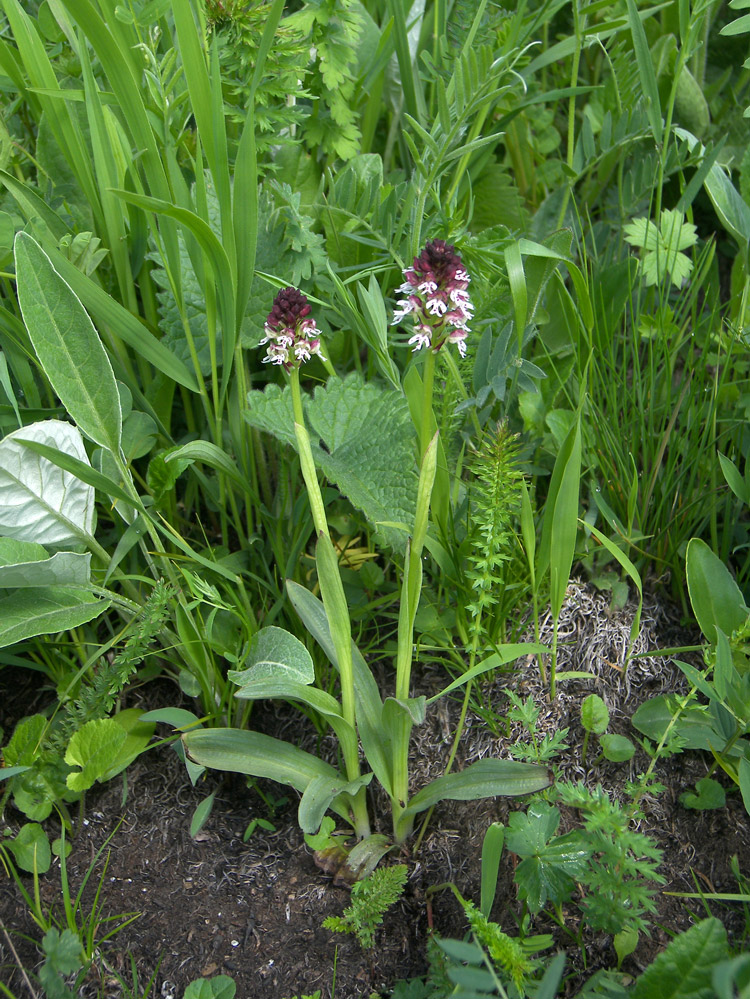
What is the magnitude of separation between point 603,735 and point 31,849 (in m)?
0.95

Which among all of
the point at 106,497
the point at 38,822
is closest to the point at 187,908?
the point at 38,822

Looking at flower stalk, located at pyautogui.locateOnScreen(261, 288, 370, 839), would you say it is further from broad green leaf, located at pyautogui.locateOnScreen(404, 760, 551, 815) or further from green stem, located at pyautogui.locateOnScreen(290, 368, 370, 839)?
broad green leaf, located at pyautogui.locateOnScreen(404, 760, 551, 815)

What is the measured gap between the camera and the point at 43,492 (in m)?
1.21

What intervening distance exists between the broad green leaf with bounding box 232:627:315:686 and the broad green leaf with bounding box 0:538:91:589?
30 centimetres

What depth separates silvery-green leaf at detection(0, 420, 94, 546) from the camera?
46.0 inches

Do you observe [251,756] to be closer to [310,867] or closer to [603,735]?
[310,867]

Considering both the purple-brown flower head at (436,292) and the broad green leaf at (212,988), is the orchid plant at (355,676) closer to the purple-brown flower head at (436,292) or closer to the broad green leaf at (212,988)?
the purple-brown flower head at (436,292)

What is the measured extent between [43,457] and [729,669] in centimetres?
107

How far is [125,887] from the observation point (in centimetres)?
122

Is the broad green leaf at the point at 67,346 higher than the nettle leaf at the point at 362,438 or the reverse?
higher

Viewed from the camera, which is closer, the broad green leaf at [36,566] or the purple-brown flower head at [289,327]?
the purple-brown flower head at [289,327]

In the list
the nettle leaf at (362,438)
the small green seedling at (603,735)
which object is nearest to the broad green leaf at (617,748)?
the small green seedling at (603,735)

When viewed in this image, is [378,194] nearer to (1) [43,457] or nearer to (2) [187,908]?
(1) [43,457]

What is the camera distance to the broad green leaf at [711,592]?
1.30m
